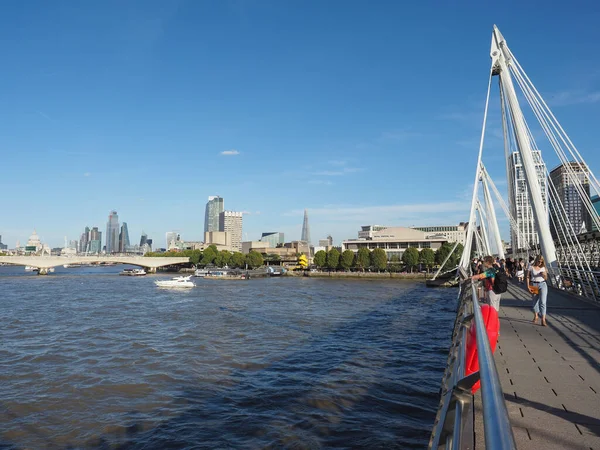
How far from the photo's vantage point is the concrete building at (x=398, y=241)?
109812 mm

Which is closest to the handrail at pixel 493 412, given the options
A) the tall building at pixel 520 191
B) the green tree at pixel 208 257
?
the tall building at pixel 520 191

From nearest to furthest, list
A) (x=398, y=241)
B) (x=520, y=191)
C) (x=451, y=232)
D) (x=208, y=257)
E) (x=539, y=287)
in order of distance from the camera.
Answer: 1. (x=539, y=287)
2. (x=520, y=191)
3. (x=398, y=241)
4. (x=208, y=257)
5. (x=451, y=232)

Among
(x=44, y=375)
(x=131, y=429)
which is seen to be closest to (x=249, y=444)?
(x=131, y=429)

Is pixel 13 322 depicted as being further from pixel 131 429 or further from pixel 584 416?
pixel 584 416

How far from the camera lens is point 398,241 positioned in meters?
114

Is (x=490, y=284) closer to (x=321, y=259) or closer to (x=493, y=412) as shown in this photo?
(x=493, y=412)

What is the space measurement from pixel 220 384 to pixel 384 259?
8144 centimetres

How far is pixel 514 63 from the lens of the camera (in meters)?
23.2

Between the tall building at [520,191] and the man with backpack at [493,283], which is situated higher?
the tall building at [520,191]

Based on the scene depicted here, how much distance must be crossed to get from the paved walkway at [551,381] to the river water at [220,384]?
2741mm

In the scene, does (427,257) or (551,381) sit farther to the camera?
(427,257)

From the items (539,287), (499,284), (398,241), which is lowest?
(539,287)

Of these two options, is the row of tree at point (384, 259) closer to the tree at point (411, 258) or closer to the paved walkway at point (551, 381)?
the tree at point (411, 258)

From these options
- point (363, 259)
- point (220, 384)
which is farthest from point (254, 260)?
point (220, 384)
